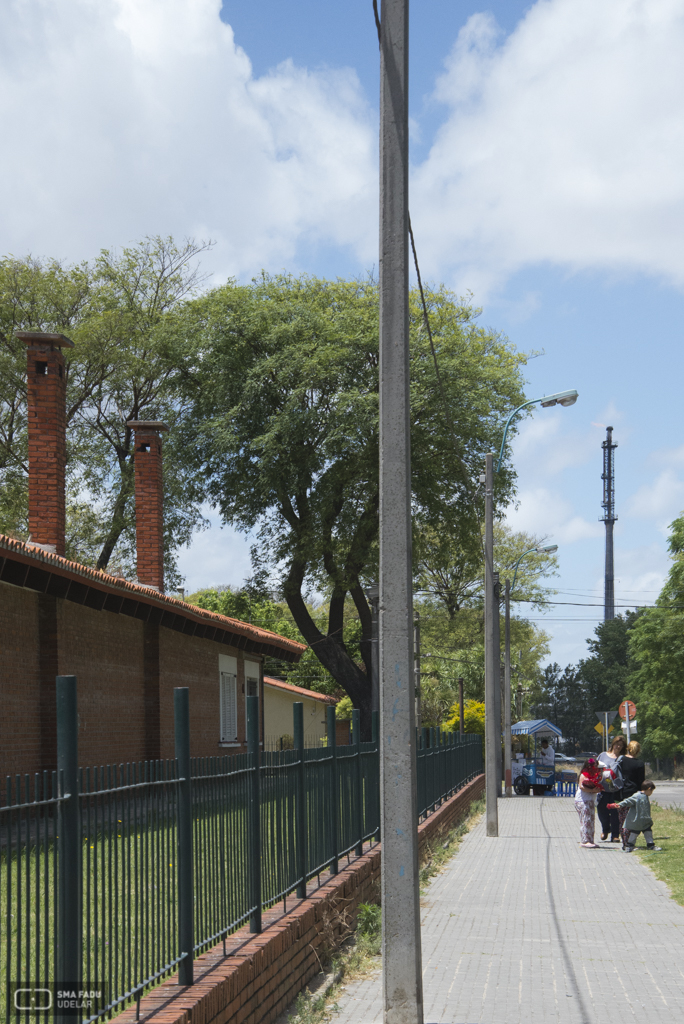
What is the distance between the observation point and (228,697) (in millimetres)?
25141

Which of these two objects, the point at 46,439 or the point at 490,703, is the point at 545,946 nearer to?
the point at 490,703

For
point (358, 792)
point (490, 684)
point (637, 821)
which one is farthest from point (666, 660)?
point (358, 792)

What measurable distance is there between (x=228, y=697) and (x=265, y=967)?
61.7ft

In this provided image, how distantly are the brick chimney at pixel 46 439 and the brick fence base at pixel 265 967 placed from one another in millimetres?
9268

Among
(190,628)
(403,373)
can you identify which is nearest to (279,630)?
(190,628)

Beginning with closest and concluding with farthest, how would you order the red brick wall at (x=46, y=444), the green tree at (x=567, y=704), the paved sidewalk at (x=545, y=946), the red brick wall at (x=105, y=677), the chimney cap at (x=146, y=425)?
the paved sidewalk at (x=545, y=946) < the red brick wall at (x=105, y=677) < the red brick wall at (x=46, y=444) < the chimney cap at (x=146, y=425) < the green tree at (x=567, y=704)

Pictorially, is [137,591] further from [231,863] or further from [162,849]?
[162,849]

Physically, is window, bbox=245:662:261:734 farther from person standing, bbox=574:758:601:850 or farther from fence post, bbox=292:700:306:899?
fence post, bbox=292:700:306:899

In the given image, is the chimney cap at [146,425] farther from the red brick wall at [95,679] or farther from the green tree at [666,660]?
the green tree at [666,660]

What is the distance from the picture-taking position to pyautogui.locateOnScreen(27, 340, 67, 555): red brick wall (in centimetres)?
1783

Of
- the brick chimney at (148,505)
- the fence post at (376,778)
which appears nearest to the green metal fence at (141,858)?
the fence post at (376,778)

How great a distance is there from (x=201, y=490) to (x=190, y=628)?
14152mm

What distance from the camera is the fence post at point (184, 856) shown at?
17.7ft

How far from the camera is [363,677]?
34.5 metres
